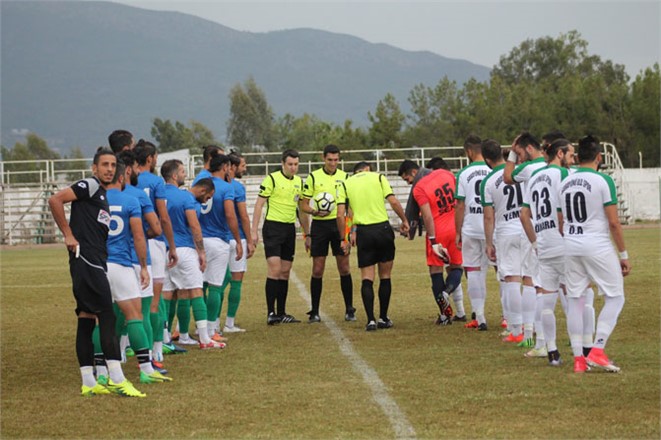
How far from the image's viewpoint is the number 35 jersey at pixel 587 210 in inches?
387

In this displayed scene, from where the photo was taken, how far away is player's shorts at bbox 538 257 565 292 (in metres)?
10.4

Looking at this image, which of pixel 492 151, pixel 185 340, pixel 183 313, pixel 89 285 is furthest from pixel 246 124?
pixel 89 285

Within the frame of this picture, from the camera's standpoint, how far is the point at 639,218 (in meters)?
52.8

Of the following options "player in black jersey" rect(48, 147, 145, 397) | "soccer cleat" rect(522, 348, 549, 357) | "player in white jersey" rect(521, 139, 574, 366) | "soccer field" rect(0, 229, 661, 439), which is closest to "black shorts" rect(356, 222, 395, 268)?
"soccer field" rect(0, 229, 661, 439)

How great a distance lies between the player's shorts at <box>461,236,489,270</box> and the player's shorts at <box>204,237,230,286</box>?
9.81 feet

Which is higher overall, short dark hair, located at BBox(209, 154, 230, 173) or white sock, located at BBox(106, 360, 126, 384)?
short dark hair, located at BBox(209, 154, 230, 173)

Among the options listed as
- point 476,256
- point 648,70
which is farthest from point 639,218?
point 476,256

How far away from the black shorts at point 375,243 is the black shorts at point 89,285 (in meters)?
5.18

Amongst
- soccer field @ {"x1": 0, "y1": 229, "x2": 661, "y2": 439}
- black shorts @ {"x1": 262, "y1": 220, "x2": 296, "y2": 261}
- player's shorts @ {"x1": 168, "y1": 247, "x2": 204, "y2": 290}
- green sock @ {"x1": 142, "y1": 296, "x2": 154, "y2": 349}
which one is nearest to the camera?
soccer field @ {"x1": 0, "y1": 229, "x2": 661, "y2": 439}

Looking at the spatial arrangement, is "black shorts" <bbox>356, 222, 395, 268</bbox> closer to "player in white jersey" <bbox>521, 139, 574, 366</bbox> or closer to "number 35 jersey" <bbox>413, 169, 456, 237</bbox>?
"number 35 jersey" <bbox>413, 169, 456, 237</bbox>

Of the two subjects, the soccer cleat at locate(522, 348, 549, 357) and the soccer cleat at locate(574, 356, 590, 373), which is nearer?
the soccer cleat at locate(574, 356, 590, 373)

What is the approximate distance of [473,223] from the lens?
13445 millimetres

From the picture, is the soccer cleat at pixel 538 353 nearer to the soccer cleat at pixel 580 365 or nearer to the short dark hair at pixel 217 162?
the soccer cleat at pixel 580 365

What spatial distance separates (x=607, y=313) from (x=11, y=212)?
41218mm
